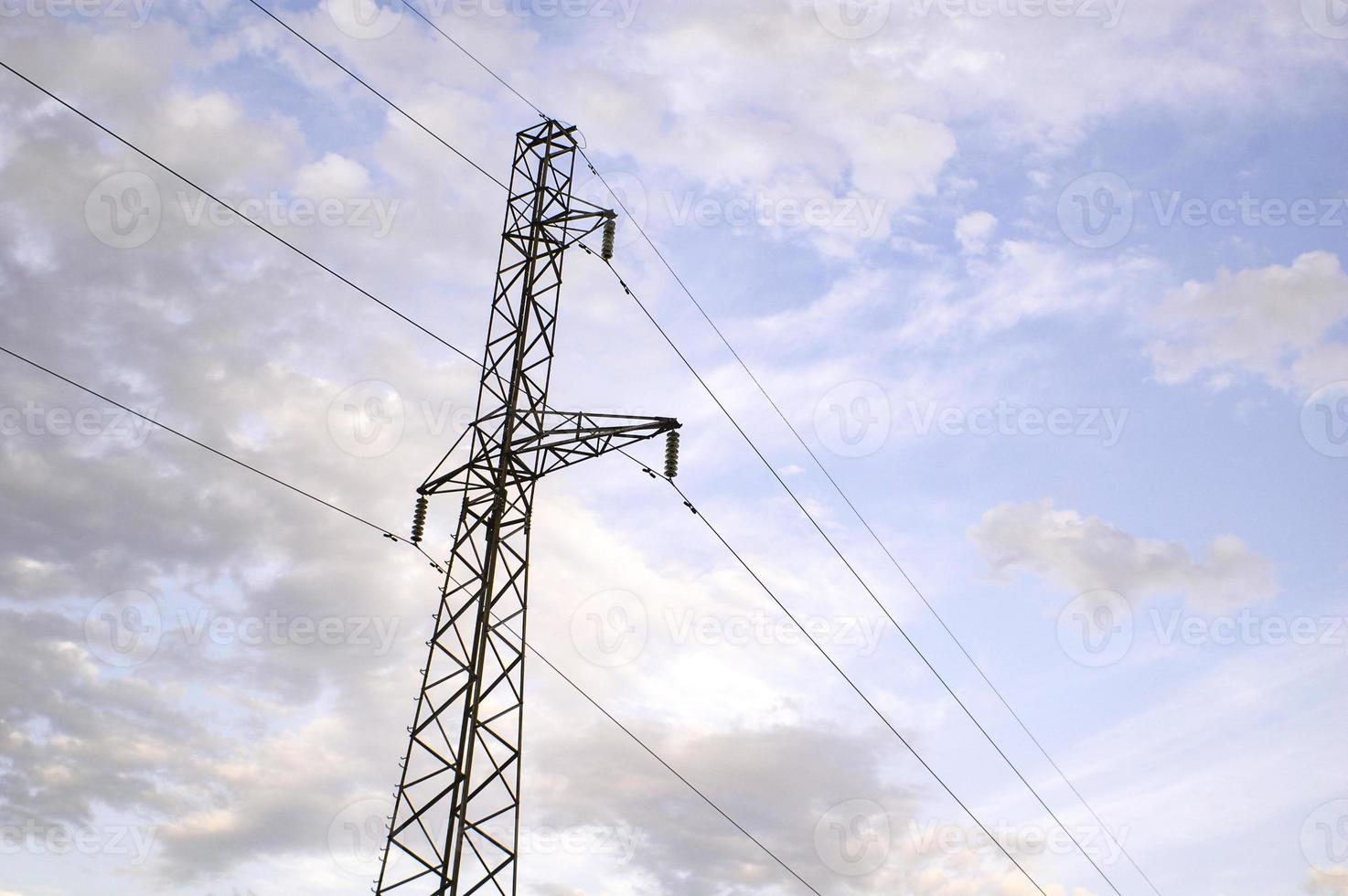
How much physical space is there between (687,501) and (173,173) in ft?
40.5

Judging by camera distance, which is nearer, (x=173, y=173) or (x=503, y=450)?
(x=173, y=173)

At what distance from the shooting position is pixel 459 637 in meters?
21.6

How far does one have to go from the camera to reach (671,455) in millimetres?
22359

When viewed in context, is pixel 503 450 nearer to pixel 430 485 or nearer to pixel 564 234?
pixel 430 485

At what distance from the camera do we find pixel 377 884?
64.5 feet

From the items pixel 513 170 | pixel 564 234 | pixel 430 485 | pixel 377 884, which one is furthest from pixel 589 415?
pixel 377 884

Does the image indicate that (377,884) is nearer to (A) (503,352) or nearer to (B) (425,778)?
(B) (425,778)

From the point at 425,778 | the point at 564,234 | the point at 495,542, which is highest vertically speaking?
the point at 564,234

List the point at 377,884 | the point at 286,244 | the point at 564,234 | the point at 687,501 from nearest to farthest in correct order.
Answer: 1. the point at 377,884
2. the point at 286,244
3. the point at 687,501
4. the point at 564,234

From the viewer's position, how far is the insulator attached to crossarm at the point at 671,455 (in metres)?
22.3

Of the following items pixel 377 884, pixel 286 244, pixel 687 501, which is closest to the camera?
pixel 377 884

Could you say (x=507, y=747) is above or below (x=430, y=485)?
below

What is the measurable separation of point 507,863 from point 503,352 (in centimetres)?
1078

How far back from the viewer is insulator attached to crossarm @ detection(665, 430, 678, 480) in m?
22.3
